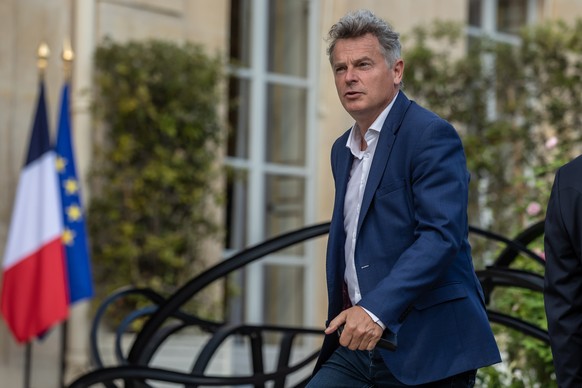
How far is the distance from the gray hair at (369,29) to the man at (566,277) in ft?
1.90

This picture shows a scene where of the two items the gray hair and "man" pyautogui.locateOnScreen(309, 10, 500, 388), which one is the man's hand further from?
the gray hair

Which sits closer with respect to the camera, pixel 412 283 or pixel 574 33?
pixel 412 283

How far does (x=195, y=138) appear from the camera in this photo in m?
8.64

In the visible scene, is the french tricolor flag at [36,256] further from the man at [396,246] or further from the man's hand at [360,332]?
the man's hand at [360,332]

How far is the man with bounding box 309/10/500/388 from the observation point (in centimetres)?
310

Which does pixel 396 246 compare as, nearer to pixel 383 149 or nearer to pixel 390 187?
pixel 390 187

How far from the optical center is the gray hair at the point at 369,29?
3.25 metres

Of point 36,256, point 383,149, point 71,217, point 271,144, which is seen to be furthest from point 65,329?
point 383,149

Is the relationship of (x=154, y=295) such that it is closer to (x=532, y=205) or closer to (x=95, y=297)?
(x=532, y=205)

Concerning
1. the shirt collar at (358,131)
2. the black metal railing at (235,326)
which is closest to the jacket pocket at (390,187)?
the shirt collar at (358,131)

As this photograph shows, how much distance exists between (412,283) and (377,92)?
0.50m

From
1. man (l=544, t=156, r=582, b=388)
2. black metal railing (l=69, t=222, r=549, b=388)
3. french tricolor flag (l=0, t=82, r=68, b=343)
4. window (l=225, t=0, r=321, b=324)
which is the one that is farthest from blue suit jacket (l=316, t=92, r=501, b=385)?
window (l=225, t=0, r=321, b=324)

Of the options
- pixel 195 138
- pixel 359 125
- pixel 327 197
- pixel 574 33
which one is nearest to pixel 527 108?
pixel 574 33

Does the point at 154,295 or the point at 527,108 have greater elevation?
the point at 527,108
